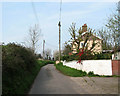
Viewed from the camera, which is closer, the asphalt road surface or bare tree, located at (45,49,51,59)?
the asphalt road surface

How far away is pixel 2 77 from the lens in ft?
22.4

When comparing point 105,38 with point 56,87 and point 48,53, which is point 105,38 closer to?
point 56,87

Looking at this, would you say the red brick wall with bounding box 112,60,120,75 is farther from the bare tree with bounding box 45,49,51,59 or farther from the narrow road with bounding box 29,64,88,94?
the bare tree with bounding box 45,49,51,59

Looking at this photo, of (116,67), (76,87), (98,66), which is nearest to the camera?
(76,87)

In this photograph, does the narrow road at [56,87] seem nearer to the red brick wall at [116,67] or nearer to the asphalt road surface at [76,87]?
the asphalt road surface at [76,87]

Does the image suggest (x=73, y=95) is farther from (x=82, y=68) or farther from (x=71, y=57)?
(x=71, y=57)

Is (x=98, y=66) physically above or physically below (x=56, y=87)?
above

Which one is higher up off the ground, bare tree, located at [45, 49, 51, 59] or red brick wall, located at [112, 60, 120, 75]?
bare tree, located at [45, 49, 51, 59]

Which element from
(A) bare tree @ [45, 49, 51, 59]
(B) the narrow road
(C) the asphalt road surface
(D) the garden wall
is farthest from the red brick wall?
(A) bare tree @ [45, 49, 51, 59]

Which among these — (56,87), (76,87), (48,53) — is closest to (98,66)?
(76,87)

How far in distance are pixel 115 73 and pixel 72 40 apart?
898 cm

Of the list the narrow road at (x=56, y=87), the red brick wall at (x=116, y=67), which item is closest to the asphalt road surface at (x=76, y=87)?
the narrow road at (x=56, y=87)

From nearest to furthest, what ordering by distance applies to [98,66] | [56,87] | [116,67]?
[56,87] → [116,67] → [98,66]

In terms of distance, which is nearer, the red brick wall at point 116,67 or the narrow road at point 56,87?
the narrow road at point 56,87
